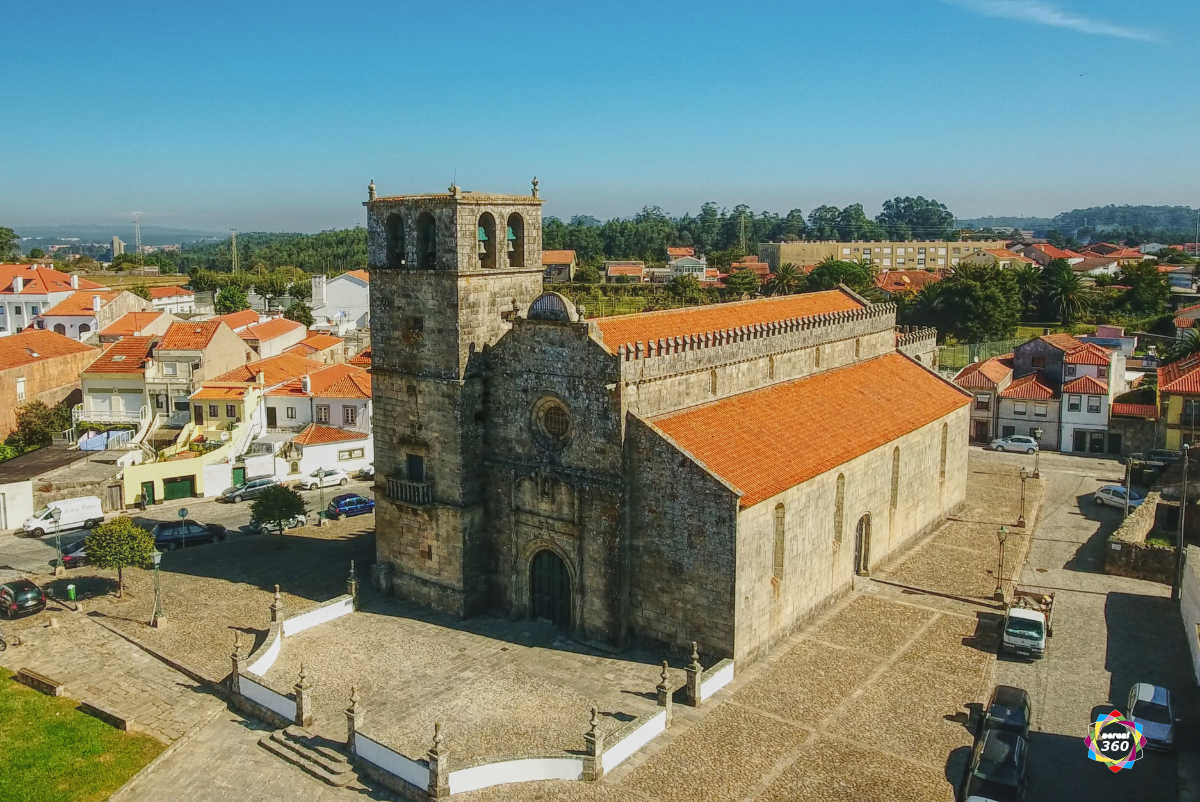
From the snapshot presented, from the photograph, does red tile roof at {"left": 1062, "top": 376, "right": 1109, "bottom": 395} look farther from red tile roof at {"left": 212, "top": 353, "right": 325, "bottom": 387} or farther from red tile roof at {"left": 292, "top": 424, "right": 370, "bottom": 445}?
red tile roof at {"left": 212, "top": 353, "right": 325, "bottom": 387}

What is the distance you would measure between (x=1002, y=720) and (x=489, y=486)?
1592cm

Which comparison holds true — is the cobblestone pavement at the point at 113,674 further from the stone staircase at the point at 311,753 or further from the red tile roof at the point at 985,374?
the red tile roof at the point at 985,374

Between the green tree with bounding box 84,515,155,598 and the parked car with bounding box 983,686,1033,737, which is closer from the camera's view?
the parked car with bounding box 983,686,1033,737

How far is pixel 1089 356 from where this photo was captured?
53.2 meters

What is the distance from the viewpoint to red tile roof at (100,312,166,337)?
6712 centimetres

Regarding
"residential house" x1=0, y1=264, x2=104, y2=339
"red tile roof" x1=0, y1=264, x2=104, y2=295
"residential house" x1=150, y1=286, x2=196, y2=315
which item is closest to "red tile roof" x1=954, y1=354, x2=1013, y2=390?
"residential house" x1=150, y1=286, x2=196, y2=315

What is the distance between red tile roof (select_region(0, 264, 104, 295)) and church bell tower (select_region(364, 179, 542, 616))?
6280 cm

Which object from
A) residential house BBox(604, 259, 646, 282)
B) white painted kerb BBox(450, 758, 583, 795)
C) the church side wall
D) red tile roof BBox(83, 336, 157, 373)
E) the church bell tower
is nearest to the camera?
white painted kerb BBox(450, 758, 583, 795)

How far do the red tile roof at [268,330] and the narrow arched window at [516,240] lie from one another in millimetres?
39573

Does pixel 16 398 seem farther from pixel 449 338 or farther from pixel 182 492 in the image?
pixel 449 338

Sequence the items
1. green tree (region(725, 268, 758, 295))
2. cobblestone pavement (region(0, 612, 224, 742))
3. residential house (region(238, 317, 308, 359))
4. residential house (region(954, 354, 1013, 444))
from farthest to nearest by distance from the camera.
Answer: green tree (region(725, 268, 758, 295))
residential house (region(238, 317, 308, 359))
residential house (region(954, 354, 1013, 444))
cobblestone pavement (region(0, 612, 224, 742))

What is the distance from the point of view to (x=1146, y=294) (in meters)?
90.9

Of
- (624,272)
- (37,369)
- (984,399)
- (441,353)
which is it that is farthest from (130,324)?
(624,272)

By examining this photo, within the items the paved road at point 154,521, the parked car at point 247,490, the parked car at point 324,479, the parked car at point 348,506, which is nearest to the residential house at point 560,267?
the parked car at point 324,479
